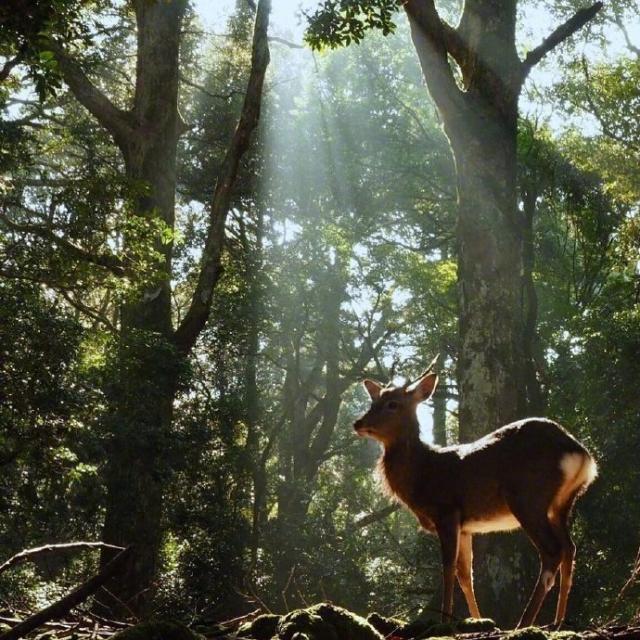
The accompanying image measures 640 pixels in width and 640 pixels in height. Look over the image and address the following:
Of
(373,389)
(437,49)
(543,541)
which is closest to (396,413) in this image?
(373,389)

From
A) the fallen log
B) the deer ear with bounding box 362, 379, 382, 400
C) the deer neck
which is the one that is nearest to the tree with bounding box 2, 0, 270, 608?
the deer ear with bounding box 362, 379, 382, 400

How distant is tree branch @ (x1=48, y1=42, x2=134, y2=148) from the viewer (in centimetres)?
1611

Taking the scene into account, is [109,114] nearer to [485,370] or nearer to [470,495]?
[485,370]

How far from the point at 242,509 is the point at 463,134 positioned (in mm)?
12612

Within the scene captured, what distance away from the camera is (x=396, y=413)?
630 centimetres

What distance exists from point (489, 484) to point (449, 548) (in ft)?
1.48

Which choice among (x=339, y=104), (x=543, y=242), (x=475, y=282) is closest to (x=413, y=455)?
(x=475, y=282)

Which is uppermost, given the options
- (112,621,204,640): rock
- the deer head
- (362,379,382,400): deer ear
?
(362,379,382,400): deer ear

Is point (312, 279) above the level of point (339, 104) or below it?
below

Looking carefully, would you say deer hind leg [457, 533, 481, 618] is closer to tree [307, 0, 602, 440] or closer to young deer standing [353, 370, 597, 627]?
young deer standing [353, 370, 597, 627]

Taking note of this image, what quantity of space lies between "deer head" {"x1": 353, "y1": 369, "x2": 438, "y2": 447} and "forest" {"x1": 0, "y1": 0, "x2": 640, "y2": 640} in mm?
24

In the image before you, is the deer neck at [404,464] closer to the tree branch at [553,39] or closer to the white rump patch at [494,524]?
the white rump patch at [494,524]

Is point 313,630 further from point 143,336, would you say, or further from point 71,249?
point 143,336

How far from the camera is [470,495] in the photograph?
18.5 ft
